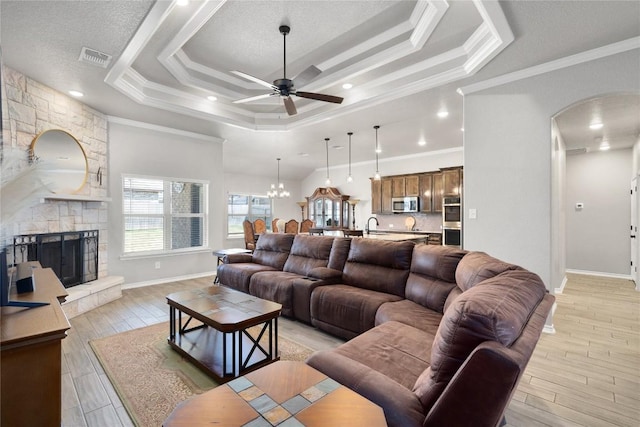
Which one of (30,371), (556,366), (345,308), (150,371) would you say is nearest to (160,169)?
(150,371)

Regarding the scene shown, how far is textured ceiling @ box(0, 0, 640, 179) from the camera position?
2449 mm

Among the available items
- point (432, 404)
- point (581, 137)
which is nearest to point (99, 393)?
point (432, 404)

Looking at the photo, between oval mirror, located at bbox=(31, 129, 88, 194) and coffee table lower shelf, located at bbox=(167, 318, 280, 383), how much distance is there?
8.02ft

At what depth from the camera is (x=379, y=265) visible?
10.6 feet

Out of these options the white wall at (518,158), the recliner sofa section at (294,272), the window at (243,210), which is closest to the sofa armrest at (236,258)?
the recliner sofa section at (294,272)

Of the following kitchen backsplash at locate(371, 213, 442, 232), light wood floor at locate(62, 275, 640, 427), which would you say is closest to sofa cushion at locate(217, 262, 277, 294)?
light wood floor at locate(62, 275, 640, 427)

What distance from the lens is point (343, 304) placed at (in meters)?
2.91

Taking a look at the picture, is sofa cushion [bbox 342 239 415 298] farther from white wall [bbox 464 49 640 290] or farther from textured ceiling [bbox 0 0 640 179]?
textured ceiling [bbox 0 0 640 179]

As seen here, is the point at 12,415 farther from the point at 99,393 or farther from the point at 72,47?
the point at 72,47

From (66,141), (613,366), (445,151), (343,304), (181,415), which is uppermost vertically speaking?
(445,151)

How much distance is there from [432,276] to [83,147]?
4893mm

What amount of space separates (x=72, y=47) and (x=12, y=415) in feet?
10.3

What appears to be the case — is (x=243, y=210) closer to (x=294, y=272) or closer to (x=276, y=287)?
(x=294, y=272)

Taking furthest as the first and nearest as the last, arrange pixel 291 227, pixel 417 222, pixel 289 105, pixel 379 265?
pixel 417 222 → pixel 291 227 → pixel 289 105 → pixel 379 265
